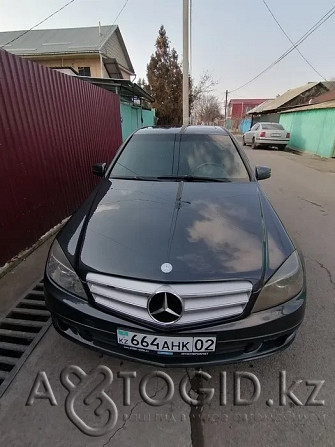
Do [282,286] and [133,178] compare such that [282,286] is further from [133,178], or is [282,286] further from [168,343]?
[133,178]

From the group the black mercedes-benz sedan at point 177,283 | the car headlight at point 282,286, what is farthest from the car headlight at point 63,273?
the car headlight at point 282,286

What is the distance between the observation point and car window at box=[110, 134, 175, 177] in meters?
2.92

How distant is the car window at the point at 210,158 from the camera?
2.88m

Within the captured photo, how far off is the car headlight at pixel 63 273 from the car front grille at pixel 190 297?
0.20 metres

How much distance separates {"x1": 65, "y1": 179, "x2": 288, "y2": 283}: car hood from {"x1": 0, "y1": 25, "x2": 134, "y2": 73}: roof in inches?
768

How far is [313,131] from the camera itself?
47.5ft

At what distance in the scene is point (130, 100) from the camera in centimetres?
1390

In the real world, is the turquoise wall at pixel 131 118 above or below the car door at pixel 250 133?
above

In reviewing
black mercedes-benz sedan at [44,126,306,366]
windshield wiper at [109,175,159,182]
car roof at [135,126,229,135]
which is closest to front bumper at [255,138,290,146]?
car roof at [135,126,229,135]

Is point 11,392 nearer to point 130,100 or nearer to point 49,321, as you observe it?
point 49,321

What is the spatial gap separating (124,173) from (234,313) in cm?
187

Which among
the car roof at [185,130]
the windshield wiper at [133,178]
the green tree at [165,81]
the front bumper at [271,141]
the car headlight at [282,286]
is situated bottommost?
the front bumper at [271,141]

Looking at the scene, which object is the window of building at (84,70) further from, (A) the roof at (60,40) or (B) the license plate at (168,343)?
(B) the license plate at (168,343)

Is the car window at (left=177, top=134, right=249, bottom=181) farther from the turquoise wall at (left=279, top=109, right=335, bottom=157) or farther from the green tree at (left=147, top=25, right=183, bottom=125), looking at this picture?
the green tree at (left=147, top=25, right=183, bottom=125)
